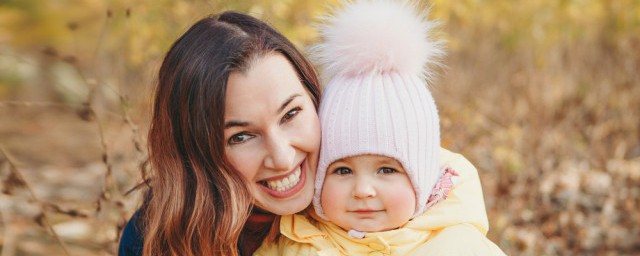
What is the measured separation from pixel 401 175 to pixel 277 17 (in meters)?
1.88

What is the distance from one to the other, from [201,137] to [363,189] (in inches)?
20.9

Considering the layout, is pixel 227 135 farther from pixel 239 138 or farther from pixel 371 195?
pixel 371 195

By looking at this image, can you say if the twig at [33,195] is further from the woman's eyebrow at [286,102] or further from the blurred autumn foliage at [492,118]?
the woman's eyebrow at [286,102]

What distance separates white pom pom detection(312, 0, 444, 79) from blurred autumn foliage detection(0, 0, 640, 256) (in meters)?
0.22

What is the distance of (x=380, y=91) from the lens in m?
2.35

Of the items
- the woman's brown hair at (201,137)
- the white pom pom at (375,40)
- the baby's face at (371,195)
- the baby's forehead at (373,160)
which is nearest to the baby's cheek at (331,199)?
the baby's face at (371,195)

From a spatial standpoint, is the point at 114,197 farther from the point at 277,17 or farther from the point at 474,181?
the point at 474,181

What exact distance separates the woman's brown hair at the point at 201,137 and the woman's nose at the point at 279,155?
146 mm

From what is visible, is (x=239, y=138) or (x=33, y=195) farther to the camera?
(x=33, y=195)

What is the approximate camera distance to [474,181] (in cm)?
257

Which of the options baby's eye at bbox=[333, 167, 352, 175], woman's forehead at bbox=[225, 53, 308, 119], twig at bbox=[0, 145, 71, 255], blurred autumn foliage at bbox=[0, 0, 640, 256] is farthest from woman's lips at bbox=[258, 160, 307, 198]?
twig at bbox=[0, 145, 71, 255]

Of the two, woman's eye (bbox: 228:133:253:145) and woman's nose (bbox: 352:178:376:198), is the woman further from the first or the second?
woman's nose (bbox: 352:178:376:198)

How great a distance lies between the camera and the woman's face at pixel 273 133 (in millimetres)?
2273

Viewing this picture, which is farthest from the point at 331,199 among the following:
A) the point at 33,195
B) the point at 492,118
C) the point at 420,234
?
the point at 492,118
